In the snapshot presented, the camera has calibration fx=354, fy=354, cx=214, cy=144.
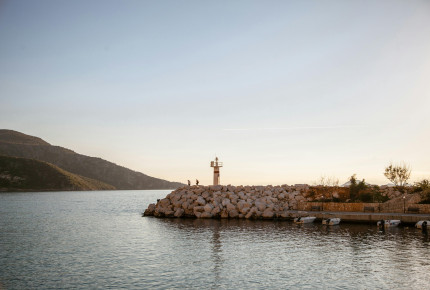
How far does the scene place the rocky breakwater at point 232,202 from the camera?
39.6 metres

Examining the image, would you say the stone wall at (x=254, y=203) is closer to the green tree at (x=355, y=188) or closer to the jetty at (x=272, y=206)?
the jetty at (x=272, y=206)

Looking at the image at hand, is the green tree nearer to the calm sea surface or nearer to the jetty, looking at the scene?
the jetty

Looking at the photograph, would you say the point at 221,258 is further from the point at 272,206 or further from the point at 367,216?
the point at 272,206

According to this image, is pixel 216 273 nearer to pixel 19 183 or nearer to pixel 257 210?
pixel 257 210

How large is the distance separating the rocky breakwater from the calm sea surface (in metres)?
8.04

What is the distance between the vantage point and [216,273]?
17.0m

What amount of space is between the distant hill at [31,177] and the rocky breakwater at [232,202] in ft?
459

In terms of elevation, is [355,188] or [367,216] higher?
[355,188]

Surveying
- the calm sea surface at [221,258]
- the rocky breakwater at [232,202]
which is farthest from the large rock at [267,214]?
the calm sea surface at [221,258]

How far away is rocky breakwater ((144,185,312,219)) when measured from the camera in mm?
39562

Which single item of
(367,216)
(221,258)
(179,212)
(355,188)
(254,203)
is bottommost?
(221,258)

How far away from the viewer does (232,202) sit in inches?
1657

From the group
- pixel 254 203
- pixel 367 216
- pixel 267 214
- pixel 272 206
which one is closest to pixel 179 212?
pixel 254 203

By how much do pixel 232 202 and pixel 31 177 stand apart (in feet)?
509
